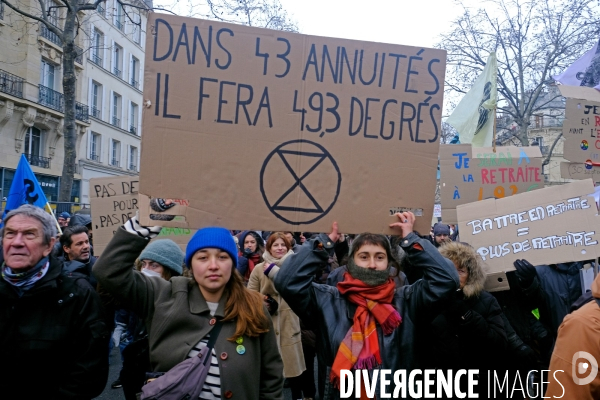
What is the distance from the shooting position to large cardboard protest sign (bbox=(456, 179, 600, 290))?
156 inches

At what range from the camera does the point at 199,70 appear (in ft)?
9.21

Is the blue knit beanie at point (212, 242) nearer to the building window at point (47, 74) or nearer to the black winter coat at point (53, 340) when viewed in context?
the black winter coat at point (53, 340)

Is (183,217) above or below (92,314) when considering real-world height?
above

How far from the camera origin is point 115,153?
117 ft

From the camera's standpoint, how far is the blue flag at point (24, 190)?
5145 mm

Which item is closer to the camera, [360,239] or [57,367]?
[57,367]

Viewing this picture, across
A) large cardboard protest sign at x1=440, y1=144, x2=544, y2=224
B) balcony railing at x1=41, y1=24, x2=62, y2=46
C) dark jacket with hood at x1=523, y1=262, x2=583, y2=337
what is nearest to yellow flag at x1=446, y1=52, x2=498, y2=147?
large cardboard protest sign at x1=440, y1=144, x2=544, y2=224

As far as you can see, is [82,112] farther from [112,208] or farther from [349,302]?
[349,302]

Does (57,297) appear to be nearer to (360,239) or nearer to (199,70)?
(199,70)

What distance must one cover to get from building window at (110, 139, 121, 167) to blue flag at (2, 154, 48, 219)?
3115cm

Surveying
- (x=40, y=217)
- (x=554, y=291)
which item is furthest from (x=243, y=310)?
(x=554, y=291)

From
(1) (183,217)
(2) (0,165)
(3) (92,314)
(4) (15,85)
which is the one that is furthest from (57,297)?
(4) (15,85)

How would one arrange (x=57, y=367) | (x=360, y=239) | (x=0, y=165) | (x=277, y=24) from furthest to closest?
1. (x=0, y=165)
2. (x=277, y=24)
3. (x=360, y=239)
4. (x=57, y=367)

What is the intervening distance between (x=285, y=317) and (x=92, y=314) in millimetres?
2740
